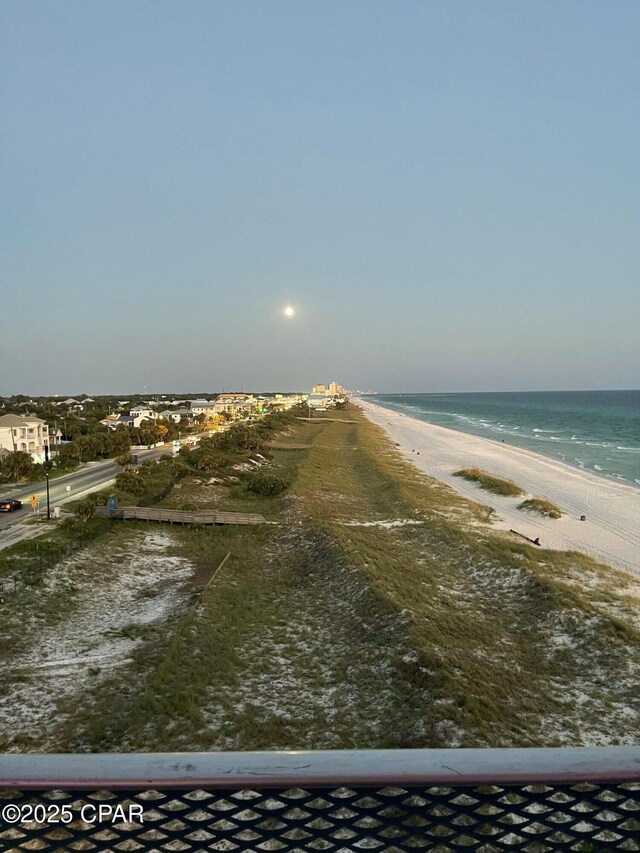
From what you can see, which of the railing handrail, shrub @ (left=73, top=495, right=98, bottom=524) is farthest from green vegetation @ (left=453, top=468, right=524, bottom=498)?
the railing handrail

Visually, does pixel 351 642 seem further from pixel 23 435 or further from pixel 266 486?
pixel 23 435

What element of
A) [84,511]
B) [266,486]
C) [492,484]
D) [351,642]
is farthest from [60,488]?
[492,484]

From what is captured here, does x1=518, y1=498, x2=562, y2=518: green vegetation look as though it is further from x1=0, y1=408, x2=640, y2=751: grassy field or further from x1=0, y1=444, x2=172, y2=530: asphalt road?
x1=0, y1=444, x2=172, y2=530: asphalt road

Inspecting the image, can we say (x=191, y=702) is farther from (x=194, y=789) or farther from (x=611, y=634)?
(x=611, y=634)

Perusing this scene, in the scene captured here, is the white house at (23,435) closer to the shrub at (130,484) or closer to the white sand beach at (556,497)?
the shrub at (130,484)

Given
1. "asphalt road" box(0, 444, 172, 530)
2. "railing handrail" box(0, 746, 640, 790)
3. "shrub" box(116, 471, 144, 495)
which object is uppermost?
"railing handrail" box(0, 746, 640, 790)
